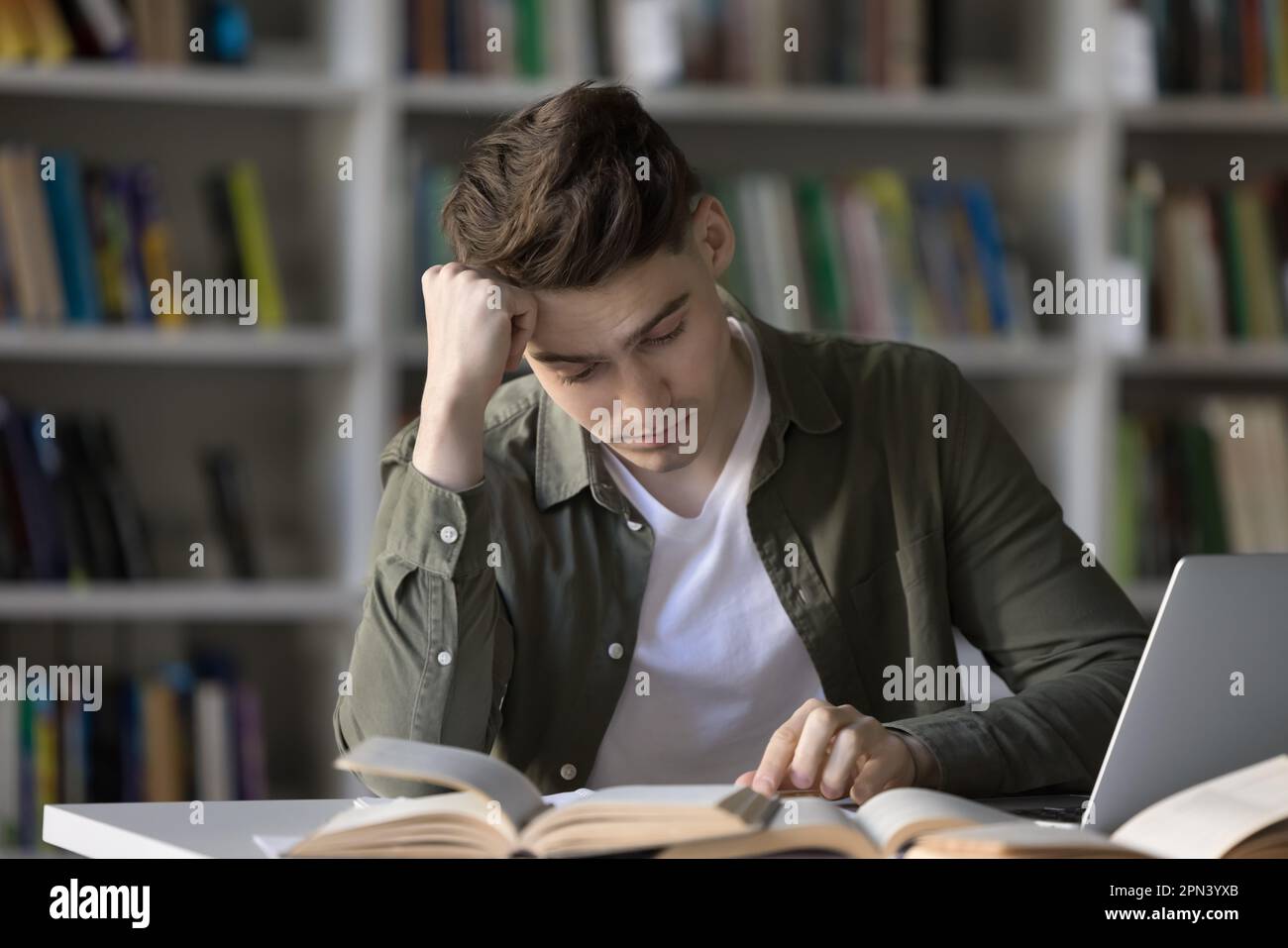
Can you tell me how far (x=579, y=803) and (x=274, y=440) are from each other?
6.69ft

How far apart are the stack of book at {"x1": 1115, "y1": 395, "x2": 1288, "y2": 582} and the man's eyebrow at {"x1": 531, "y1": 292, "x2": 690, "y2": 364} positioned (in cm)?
159

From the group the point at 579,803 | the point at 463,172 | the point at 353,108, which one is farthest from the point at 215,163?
the point at 579,803

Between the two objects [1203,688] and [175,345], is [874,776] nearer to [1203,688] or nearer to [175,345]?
[1203,688]

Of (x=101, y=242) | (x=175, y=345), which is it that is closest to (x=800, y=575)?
(x=175, y=345)

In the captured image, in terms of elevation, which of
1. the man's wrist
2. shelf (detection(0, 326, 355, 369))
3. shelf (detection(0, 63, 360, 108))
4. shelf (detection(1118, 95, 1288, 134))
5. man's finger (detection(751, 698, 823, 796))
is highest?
shelf (detection(0, 63, 360, 108))

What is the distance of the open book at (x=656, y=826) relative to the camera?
776 mm

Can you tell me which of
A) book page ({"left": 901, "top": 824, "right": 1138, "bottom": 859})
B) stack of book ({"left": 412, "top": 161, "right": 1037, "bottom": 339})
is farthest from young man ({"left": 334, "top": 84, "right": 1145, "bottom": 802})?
stack of book ({"left": 412, "top": 161, "right": 1037, "bottom": 339})

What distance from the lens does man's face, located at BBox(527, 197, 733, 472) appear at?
1.29m

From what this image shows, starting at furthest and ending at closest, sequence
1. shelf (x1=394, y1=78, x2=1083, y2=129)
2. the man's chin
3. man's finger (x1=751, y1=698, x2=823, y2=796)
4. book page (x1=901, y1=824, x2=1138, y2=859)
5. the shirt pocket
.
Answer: shelf (x1=394, y1=78, x2=1083, y2=129)
the shirt pocket
the man's chin
man's finger (x1=751, y1=698, x2=823, y2=796)
book page (x1=901, y1=824, x2=1138, y2=859)

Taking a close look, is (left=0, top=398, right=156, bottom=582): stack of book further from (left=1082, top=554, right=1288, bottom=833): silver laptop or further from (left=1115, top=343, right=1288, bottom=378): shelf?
(left=1082, top=554, right=1288, bottom=833): silver laptop

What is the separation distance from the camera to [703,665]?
4.66ft

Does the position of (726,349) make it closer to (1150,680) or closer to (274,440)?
(1150,680)

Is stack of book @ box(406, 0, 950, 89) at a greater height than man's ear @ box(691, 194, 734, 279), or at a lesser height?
greater
